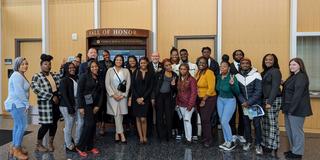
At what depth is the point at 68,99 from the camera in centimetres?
530

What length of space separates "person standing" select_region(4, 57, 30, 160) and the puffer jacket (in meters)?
3.55

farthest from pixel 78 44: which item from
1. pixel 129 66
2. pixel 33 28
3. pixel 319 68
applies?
pixel 319 68

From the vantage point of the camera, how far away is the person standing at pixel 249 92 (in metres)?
5.33

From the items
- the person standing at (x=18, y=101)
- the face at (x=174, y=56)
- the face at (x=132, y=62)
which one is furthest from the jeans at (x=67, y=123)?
the face at (x=174, y=56)

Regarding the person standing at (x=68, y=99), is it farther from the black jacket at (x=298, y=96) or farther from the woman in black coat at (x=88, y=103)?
the black jacket at (x=298, y=96)

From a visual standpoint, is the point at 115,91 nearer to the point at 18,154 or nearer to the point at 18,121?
the point at 18,121

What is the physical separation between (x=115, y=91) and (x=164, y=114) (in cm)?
102

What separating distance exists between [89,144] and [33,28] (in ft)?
15.4

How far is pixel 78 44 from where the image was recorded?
8.41 m

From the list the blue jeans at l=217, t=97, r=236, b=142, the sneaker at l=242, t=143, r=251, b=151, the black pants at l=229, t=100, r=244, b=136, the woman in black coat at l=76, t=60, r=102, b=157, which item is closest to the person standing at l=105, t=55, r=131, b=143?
the woman in black coat at l=76, t=60, r=102, b=157

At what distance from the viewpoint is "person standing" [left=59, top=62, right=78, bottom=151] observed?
5309 mm

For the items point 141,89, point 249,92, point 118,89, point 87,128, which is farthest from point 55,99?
point 249,92

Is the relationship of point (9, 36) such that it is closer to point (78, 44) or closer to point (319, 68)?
point (78, 44)

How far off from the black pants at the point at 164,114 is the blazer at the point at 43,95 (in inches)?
75.2
